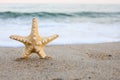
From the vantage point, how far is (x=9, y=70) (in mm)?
3830

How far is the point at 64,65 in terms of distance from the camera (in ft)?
13.5

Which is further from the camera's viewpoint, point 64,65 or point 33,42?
point 33,42

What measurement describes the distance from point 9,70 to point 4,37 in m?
3.17

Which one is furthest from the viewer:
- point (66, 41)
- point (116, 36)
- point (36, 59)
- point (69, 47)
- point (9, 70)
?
point (116, 36)

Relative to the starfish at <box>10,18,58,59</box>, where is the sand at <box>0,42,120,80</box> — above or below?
below

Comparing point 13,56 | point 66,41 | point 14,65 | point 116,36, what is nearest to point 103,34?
point 116,36

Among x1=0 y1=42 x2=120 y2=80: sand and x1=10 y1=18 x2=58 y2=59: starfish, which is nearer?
x1=0 y1=42 x2=120 y2=80: sand

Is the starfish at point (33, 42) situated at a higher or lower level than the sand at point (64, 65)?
higher

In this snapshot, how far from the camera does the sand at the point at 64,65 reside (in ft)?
11.6

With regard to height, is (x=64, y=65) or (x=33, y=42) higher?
(x=33, y=42)

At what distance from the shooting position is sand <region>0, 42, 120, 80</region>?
3551mm

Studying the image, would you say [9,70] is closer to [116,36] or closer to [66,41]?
[66,41]

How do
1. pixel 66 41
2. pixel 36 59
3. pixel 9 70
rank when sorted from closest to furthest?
pixel 9 70, pixel 36 59, pixel 66 41

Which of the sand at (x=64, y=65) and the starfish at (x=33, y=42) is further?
the starfish at (x=33, y=42)
